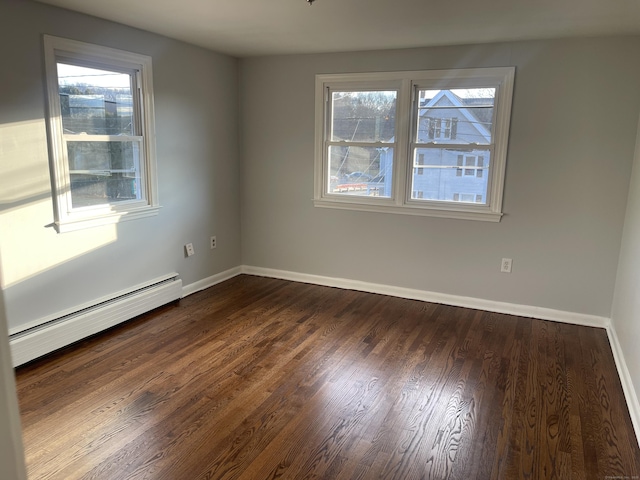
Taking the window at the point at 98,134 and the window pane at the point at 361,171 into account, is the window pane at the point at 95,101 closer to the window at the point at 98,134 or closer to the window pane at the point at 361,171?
the window at the point at 98,134

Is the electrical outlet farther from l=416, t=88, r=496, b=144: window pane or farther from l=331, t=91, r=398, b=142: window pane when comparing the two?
l=331, t=91, r=398, b=142: window pane

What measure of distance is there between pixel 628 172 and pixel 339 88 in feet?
8.12

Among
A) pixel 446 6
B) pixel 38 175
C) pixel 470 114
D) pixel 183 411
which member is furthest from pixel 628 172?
pixel 38 175

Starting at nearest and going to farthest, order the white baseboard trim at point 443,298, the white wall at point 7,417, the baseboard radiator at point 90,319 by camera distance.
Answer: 1. the white wall at point 7,417
2. the baseboard radiator at point 90,319
3. the white baseboard trim at point 443,298

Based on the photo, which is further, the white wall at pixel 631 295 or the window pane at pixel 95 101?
the window pane at pixel 95 101

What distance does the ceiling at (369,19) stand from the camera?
270 cm

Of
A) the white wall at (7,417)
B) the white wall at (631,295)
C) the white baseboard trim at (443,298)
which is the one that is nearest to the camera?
the white wall at (7,417)

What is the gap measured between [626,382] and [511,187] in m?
1.68

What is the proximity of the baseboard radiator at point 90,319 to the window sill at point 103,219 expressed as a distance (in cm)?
57

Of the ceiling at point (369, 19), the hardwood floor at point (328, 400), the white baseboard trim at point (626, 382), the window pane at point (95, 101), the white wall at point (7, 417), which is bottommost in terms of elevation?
the hardwood floor at point (328, 400)

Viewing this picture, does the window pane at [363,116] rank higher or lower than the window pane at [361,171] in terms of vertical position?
higher

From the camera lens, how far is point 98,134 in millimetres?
3307

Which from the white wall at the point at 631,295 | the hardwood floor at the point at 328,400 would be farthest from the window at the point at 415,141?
the hardwood floor at the point at 328,400

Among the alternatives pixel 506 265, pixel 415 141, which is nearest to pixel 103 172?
pixel 415 141
